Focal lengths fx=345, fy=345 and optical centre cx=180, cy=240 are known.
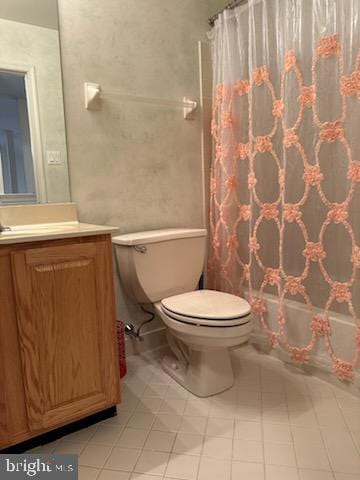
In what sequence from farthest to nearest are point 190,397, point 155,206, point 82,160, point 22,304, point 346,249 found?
point 155,206
point 82,160
point 190,397
point 346,249
point 22,304

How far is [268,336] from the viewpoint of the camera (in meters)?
1.79

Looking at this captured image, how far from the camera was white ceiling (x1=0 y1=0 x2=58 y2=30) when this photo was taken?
1430mm

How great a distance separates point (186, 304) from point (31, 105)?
3.64 feet

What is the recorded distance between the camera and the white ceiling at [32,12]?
4.69 feet

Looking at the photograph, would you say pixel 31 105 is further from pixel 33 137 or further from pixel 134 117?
pixel 134 117

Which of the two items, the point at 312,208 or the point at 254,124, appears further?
the point at 254,124

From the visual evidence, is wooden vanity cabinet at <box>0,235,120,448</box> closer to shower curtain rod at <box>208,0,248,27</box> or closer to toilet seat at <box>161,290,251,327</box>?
toilet seat at <box>161,290,251,327</box>

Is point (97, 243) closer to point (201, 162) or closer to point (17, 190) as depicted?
point (17, 190)

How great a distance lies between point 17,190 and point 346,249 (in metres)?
1.43

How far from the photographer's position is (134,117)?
1.80m

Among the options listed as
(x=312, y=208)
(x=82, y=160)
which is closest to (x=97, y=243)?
(x=82, y=160)

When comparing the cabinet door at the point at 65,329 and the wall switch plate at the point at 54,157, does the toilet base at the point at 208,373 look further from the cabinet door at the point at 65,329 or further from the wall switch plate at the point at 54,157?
the wall switch plate at the point at 54,157

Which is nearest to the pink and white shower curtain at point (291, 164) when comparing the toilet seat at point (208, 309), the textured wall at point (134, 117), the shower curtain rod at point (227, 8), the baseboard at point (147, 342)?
the shower curtain rod at point (227, 8)

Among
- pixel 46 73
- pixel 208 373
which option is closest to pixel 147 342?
pixel 208 373
